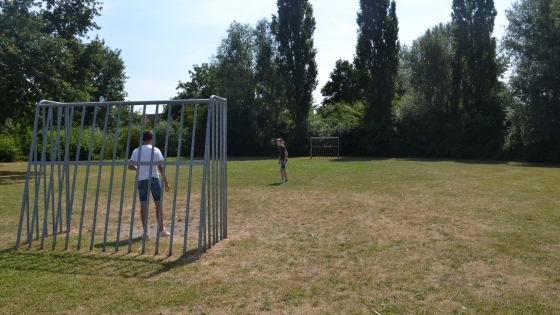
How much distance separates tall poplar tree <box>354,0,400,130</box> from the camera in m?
40.4

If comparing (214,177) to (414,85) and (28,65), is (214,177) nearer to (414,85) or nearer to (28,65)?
(28,65)

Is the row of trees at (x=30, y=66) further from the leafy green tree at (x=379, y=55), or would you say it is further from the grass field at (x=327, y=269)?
the leafy green tree at (x=379, y=55)

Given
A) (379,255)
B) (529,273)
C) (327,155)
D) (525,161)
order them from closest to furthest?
(529,273)
(379,255)
(525,161)
(327,155)

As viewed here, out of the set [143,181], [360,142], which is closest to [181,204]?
[143,181]

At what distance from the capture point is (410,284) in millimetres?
5281

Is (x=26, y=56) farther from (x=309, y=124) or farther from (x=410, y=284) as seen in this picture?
(x=309, y=124)

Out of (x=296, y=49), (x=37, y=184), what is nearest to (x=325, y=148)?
(x=296, y=49)

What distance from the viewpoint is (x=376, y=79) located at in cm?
4056

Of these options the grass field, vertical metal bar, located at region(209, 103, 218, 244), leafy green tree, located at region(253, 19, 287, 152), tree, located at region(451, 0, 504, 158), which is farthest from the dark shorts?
leafy green tree, located at region(253, 19, 287, 152)

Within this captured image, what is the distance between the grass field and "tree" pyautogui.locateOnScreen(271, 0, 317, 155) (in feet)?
112

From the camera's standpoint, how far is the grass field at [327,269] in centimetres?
471

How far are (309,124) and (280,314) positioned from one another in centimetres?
3906

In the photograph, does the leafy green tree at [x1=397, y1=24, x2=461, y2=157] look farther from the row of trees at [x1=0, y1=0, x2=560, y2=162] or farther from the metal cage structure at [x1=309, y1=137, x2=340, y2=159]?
the metal cage structure at [x1=309, y1=137, x2=340, y2=159]

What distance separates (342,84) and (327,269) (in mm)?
59797
